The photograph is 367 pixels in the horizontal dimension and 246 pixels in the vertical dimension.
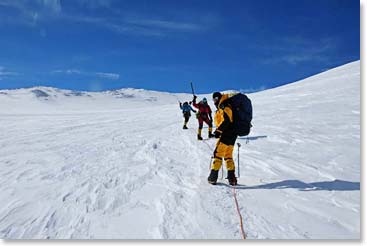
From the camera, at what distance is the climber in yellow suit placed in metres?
6.91

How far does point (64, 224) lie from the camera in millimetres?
5082

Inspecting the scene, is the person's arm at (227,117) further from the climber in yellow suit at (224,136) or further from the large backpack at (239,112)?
the large backpack at (239,112)

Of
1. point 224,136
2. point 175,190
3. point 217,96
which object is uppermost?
point 217,96

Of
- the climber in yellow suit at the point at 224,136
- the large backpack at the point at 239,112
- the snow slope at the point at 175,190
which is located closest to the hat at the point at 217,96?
the climber in yellow suit at the point at 224,136

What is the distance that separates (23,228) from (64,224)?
60 centimetres

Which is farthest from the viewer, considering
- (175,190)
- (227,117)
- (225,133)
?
(225,133)

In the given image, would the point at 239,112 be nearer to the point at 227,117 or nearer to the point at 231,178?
the point at 227,117

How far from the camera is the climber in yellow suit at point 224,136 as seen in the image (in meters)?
6.91

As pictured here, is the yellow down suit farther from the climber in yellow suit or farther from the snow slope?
the snow slope

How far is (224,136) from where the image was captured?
7.11 meters

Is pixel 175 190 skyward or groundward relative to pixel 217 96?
groundward

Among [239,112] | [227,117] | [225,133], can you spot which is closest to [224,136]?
[225,133]

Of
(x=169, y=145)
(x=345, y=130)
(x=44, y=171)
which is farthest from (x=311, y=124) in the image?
(x=44, y=171)

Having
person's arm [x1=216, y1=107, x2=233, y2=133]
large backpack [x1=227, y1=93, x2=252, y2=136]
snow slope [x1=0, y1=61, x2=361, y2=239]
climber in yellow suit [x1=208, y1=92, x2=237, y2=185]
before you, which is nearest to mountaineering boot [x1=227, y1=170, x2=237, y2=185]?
climber in yellow suit [x1=208, y1=92, x2=237, y2=185]
